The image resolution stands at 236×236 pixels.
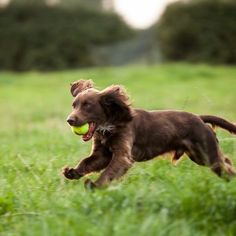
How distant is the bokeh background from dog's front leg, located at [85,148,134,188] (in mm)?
176

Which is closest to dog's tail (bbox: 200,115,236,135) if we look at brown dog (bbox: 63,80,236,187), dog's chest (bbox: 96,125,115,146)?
brown dog (bbox: 63,80,236,187)

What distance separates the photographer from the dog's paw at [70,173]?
6.05 metres

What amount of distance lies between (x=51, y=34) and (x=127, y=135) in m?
31.8

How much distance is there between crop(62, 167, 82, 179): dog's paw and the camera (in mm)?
6055

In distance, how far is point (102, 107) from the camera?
20.0 feet

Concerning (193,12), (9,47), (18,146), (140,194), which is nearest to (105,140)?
(140,194)

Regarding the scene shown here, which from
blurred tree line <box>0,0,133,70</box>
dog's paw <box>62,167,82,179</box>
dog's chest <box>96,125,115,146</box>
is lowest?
blurred tree line <box>0,0,133,70</box>

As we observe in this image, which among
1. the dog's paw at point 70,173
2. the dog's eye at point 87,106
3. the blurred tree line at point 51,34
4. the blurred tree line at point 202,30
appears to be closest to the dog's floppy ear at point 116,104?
the dog's eye at point 87,106

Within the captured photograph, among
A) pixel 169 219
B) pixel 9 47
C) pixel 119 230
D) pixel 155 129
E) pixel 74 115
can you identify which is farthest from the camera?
pixel 9 47

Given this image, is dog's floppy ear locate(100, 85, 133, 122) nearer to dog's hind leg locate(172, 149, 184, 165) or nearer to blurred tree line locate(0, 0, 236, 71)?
dog's hind leg locate(172, 149, 184, 165)

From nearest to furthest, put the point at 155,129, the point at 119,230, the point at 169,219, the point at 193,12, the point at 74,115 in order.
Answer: the point at 119,230 < the point at 169,219 < the point at 74,115 < the point at 155,129 < the point at 193,12

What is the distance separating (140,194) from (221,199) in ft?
1.89

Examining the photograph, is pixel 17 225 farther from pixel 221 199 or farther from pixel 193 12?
pixel 193 12

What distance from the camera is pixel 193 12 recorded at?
32.4 meters
